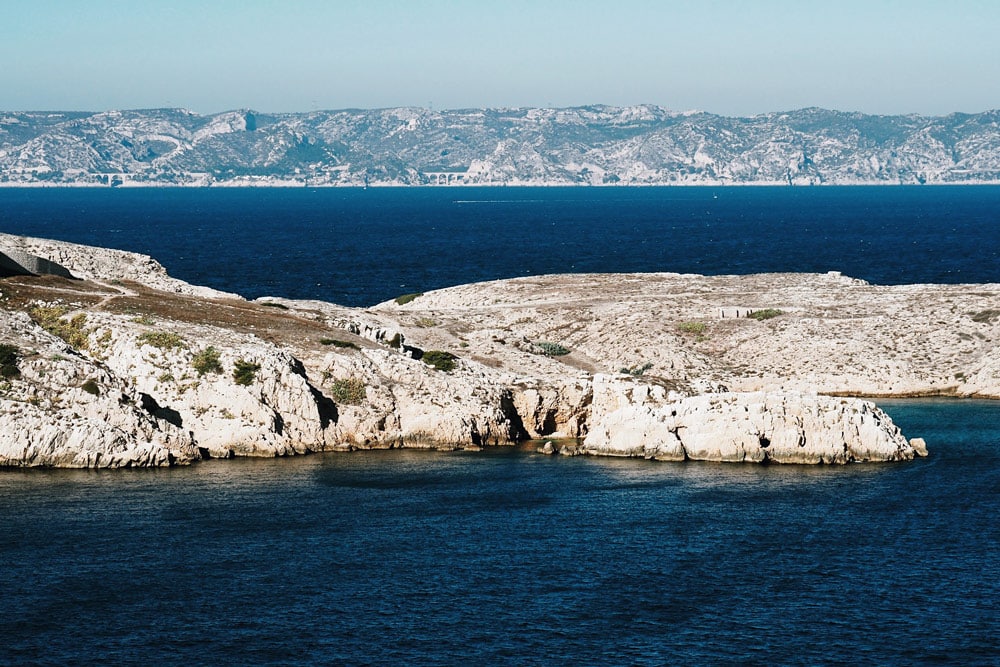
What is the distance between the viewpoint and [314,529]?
203 ft

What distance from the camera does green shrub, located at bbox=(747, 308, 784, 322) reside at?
123 meters

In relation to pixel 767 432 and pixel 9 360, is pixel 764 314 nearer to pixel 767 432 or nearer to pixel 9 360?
pixel 767 432

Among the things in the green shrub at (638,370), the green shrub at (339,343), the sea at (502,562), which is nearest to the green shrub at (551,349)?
the green shrub at (638,370)

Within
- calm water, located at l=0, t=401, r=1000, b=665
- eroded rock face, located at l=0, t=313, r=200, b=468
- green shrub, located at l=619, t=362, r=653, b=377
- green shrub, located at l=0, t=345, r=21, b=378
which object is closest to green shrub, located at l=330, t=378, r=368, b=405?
calm water, located at l=0, t=401, r=1000, b=665

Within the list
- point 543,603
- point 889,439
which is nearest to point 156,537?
point 543,603

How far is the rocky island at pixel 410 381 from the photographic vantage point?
7731cm

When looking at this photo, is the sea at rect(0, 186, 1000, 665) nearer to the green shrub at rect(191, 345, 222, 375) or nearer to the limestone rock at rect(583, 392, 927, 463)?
the limestone rock at rect(583, 392, 927, 463)

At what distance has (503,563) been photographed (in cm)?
5603

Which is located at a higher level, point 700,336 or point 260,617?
point 700,336

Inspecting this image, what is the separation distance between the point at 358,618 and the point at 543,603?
7.17m

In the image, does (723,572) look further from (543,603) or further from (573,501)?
(573,501)

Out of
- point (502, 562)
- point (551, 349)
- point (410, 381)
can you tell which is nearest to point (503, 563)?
point (502, 562)

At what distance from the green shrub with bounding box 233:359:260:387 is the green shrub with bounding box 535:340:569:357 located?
34.1m

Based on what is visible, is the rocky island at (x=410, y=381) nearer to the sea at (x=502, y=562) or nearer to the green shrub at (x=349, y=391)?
the green shrub at (x=349, y=391)
